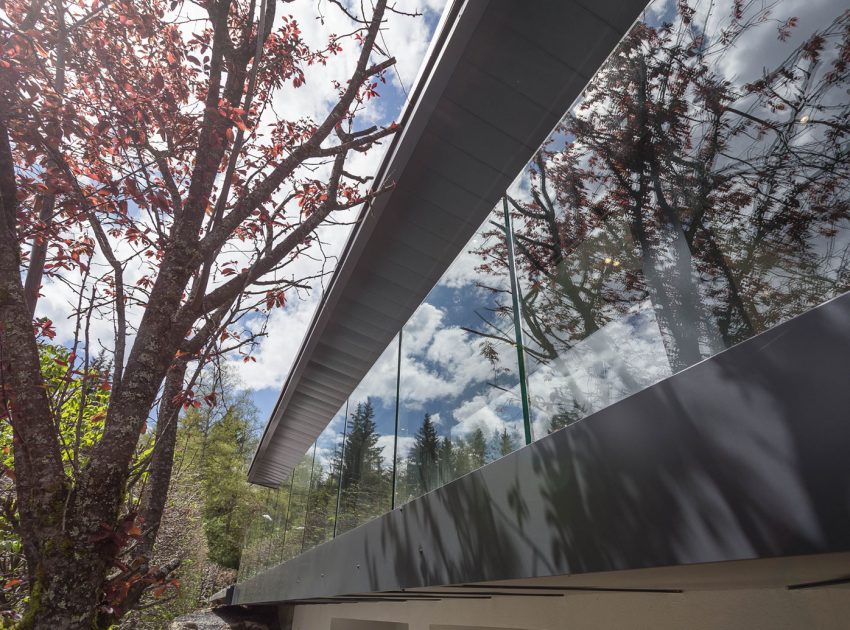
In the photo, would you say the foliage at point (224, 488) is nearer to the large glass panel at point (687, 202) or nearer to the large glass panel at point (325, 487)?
the large glass panel at point (325, 487)

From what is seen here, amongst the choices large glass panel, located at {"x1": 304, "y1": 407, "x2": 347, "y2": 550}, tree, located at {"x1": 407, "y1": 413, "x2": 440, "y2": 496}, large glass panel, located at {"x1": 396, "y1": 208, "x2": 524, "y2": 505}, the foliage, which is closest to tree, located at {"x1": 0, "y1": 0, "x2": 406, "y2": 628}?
large glass panel, located at {"x1": 396, "y1": 208, "x2": 524, "y2": 505}

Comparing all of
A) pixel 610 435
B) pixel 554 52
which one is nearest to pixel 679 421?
pixel 610 435

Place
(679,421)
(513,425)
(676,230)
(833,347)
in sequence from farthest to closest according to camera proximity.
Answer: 1. (513,425)
2. (676,230)
3. (679,421)
4. (833,347)

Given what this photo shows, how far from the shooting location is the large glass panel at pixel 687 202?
1337 mm

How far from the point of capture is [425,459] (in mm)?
3133

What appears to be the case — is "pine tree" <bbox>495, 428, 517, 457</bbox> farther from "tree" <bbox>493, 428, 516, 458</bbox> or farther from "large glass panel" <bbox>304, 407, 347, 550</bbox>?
"large glass panel" <bbox>304, 407, 347, 550</bbox>

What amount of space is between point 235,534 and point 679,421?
79.3 ft

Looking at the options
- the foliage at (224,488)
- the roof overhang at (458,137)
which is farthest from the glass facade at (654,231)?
the foliage at (224,488)

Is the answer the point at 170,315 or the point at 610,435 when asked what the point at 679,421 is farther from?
the point at 170,315

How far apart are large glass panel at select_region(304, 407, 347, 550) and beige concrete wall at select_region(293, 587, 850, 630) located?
1584 millimetres

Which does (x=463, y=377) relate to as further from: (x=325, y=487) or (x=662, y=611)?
(x=325, y=487)

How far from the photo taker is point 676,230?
1.71 m

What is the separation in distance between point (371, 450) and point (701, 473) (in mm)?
3660

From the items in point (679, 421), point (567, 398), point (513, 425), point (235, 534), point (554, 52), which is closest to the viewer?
point (679, 421)
